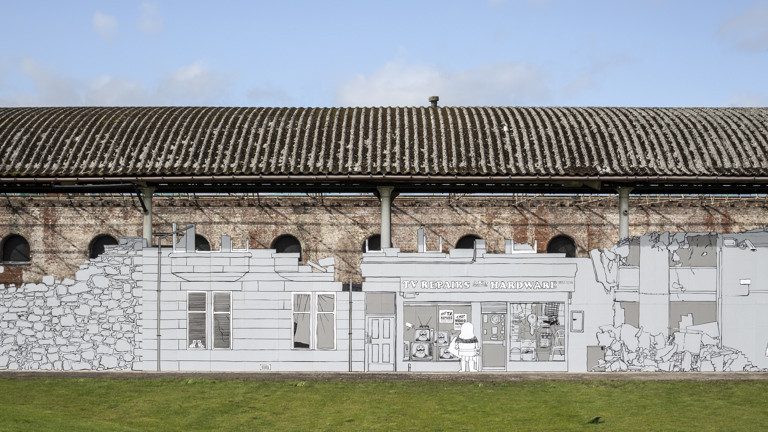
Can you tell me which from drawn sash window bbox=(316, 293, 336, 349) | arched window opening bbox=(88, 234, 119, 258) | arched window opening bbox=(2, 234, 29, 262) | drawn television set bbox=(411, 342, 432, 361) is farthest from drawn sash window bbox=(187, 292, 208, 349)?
arched window opening bbox=(2, 234, 29, 262)

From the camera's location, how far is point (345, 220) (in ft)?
88.8

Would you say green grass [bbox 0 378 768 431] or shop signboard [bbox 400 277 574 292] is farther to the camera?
shop signboard [bbox 400 277 574 292]

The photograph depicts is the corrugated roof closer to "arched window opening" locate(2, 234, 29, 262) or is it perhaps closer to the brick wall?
the brick wall

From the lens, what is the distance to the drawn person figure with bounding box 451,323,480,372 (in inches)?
535

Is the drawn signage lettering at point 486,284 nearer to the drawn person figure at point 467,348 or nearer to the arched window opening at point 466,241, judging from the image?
the drawn person figure at point 467,348

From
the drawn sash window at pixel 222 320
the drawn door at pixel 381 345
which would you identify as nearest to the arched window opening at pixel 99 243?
the drawn sash window at pixel 222 320

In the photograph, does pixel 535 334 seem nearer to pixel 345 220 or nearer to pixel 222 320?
pixel 222 320

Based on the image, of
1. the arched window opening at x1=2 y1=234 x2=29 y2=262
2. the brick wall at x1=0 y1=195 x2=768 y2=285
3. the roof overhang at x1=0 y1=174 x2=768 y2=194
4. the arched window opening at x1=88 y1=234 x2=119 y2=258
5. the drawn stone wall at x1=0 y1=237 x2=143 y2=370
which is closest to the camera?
the roof overhang at x1=0 y1=174 x2=768 y2=194

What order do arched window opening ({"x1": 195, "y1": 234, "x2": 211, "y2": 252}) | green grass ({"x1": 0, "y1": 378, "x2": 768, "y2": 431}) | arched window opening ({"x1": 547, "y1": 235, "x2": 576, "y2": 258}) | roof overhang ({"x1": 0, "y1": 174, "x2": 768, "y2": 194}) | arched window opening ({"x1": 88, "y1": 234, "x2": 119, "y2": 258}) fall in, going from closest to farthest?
1. green grass ({"x1": 0, "y1": 378, "x2": 768, "y2": 431})
2. roof overhang ({"x1": 0, "y1": 174, "x2": 768, "y2": 194})
3. arched window opening ({"x1": 195, "y1": 234, "x2": 211, "y2": 252})
4. arched window opening ({"x1": 88, "y1": 234, "x2": 119, "y2": 258})
5. arched window opening ({"x1": 547, "y1": 235, "x2": 576, "y2": 258})

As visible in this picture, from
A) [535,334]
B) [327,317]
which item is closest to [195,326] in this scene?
[327,317]

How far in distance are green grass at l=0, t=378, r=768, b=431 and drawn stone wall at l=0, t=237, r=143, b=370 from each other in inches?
40.4

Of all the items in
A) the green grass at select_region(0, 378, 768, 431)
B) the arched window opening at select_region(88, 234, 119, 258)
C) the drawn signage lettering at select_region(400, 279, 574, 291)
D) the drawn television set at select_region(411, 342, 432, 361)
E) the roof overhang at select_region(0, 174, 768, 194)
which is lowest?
the green grass at select_region(0, 378, 768, 431)

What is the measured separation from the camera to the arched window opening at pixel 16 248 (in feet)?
89.5

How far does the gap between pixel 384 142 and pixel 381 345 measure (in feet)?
13.8
